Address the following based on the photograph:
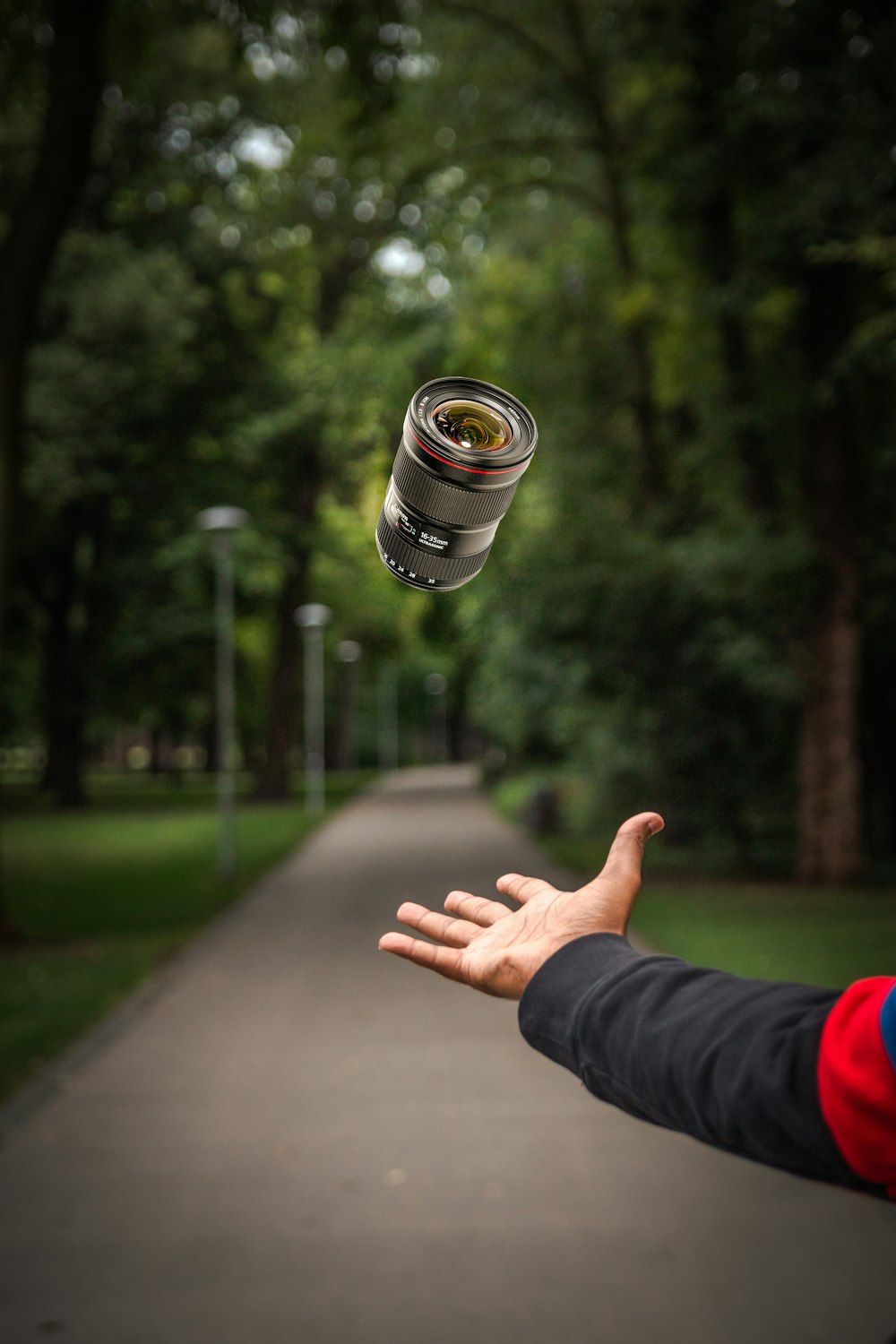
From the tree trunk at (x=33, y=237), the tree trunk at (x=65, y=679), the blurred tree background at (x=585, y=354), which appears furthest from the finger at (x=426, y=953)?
Answer: the tree trunk at (x=65, y=679)

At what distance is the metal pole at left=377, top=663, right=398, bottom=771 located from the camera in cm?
205

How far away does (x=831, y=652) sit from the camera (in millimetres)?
7797

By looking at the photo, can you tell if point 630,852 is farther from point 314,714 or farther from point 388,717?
point 314,714

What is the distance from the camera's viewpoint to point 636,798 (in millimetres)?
1721

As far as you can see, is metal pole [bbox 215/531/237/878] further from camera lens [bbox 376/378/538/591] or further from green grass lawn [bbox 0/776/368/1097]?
camera lens [bbox 376/378/538/591]

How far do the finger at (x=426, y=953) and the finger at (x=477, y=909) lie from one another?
0.16ft

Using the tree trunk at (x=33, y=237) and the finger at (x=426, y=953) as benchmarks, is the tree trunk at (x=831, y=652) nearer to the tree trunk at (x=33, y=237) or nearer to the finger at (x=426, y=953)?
the finger at (x=426, y=953)

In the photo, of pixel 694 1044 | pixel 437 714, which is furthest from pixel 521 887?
pixel 437 714

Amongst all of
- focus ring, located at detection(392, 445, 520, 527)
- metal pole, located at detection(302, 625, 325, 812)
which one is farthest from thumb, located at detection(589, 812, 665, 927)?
metal pole, located at detection(302, 625, 325, 812)

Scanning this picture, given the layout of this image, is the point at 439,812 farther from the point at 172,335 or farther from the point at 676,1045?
the point at 172,335

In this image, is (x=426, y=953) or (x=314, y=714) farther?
(x=314, y=714)

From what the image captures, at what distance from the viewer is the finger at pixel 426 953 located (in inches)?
41.2

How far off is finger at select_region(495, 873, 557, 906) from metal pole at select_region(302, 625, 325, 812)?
108cm

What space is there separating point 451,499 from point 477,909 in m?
0.50
